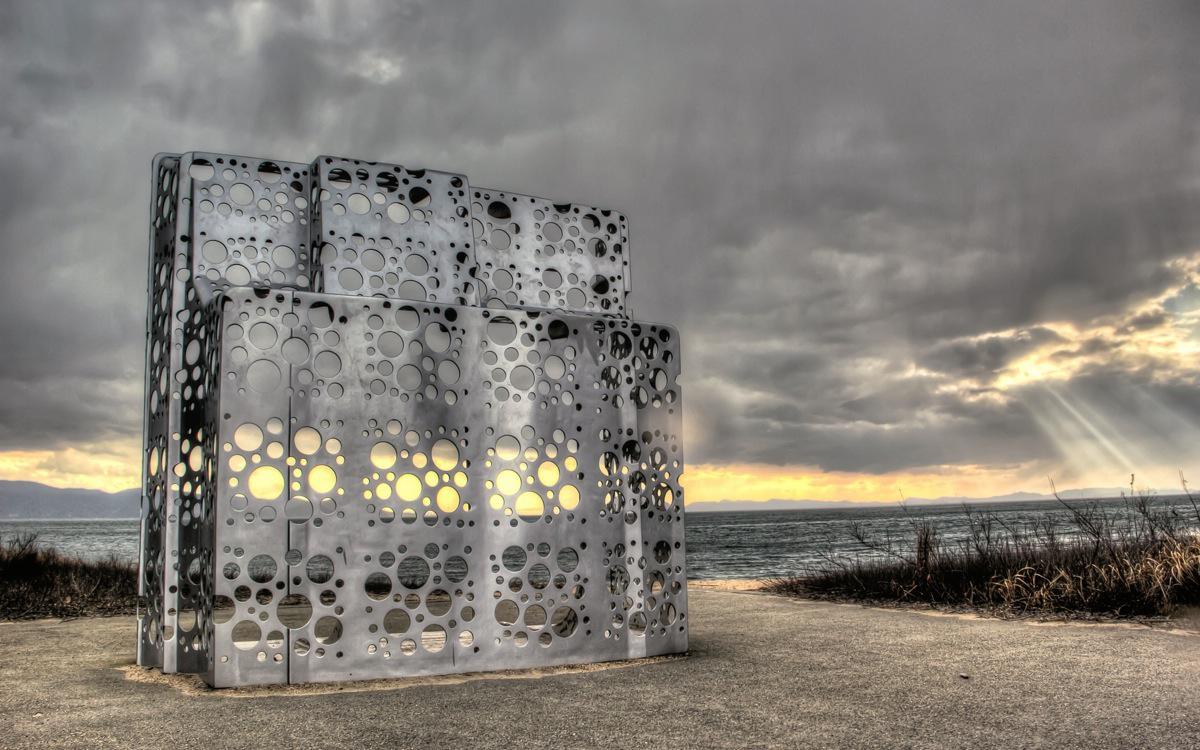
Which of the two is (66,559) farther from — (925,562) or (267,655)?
(925,562)

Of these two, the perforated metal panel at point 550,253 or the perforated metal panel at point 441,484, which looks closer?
the perforated metal panel at point 441,484

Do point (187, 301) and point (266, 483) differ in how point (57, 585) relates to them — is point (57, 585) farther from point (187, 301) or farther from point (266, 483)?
point (266, 483)

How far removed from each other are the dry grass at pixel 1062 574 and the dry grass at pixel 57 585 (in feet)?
23.9

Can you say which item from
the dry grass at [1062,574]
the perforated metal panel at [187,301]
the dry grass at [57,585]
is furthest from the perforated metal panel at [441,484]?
the dry grass at [57,585]

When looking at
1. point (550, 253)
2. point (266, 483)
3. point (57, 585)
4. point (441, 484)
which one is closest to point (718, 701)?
point (441, 484)

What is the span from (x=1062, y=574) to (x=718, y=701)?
174 inches

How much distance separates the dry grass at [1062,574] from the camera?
22.9 feet

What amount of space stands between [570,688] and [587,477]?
1337 mm

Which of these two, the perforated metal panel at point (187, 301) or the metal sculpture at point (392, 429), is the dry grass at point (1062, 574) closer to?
the metal sculpture at point (392, 429)

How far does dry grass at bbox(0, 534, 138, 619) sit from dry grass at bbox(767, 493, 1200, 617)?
728cm

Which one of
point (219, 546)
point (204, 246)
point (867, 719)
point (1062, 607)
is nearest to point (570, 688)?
point (867, 719)

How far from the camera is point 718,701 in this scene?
4227mm

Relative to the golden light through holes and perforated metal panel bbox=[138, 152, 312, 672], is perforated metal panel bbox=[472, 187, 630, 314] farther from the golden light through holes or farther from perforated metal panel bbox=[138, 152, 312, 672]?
the golden light through holes

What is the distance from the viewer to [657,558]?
5.67 meters
